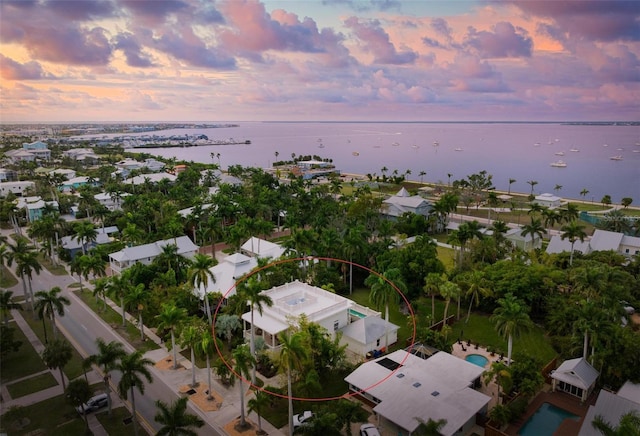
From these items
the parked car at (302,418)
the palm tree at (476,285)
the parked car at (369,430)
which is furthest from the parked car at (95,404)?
the palm tree at (476,285)

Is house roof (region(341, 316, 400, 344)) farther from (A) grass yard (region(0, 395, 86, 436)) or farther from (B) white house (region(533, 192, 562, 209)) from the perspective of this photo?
(B) white house (region(533, 192, 562, 209))

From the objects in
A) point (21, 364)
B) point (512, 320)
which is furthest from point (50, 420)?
point (512, 320)

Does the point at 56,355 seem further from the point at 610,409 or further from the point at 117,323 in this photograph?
the point at 610,409

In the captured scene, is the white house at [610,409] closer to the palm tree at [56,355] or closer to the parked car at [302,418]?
the parked car at [302,418]

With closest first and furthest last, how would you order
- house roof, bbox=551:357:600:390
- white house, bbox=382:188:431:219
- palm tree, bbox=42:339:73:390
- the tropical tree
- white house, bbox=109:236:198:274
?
the tropical tree → palm tree, bbox=42:339:73:390 → house roof, bbox=551:357:600:390 → white house, bbox=109:236:198:274 → white house, bbox=382:188:431:219

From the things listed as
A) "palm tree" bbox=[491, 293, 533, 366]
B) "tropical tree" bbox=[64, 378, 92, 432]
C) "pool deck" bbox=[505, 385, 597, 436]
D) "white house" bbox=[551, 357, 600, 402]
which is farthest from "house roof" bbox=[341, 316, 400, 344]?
"tropical tree" bbox=[64, 378, 92, 432]

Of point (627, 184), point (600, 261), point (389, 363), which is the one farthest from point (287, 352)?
point (627, 184)
